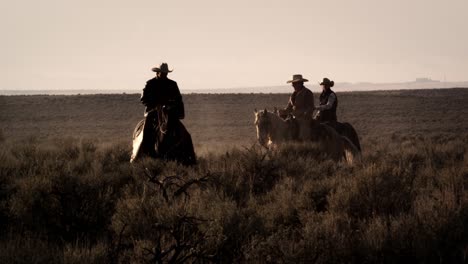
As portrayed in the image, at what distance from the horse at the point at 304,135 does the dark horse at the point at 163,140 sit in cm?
188

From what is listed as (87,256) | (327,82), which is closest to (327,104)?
(327,82)

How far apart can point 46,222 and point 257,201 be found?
285cm

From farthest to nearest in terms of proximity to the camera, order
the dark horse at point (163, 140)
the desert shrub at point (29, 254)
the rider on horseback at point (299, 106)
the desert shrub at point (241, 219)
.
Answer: the rider on horseback at point (299, 106) < the dark horse at point (163, 140) < the desert shrub at point (241, 219) < the desert shrub at point (29, 254)

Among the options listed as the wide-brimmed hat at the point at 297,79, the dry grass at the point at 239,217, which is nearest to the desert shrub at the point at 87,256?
the dry grass at the point at 239,217

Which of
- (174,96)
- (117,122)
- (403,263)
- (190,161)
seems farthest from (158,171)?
(117,122)

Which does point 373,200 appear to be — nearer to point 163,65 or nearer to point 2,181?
point 2,181

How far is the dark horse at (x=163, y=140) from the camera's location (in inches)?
433

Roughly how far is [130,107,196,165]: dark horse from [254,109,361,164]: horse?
6.18ft

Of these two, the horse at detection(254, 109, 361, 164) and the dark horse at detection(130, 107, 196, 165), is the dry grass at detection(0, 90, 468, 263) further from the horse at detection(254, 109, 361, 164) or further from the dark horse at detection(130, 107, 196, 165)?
the horse at detection(254, 109, 361, 164)

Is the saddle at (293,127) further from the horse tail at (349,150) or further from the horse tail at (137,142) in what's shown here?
the horse tail at (137,142)

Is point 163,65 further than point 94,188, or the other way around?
point 163,65

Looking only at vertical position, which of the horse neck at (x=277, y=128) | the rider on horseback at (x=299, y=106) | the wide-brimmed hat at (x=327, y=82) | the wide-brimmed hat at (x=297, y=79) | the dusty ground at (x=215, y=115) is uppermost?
the wide-brimmed hat at (x=297, y=79)

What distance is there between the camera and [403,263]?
17.0ft

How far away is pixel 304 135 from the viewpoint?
41.2ft
